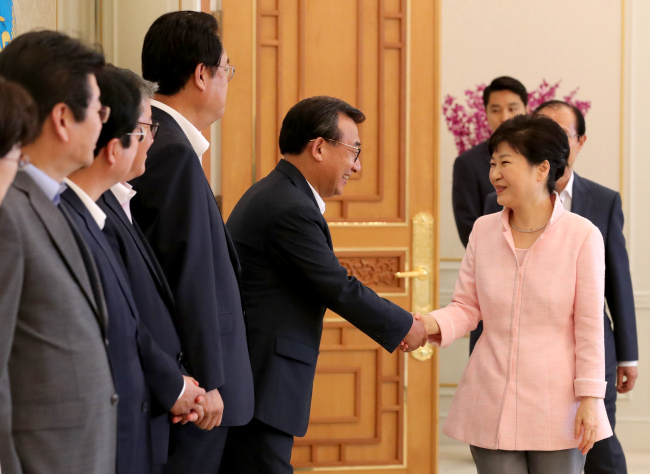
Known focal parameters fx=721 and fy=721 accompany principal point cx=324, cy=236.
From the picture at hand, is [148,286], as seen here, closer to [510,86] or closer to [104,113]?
[104,113]

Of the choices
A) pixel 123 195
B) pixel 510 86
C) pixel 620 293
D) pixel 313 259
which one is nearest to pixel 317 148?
pixel 313 259

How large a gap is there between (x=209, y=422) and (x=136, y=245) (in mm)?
449

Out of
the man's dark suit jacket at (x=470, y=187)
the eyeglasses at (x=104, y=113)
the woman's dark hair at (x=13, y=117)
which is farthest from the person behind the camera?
the man's dark suit jacket at (x=470, y=187)

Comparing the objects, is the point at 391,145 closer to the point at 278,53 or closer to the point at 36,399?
the point at 278,53

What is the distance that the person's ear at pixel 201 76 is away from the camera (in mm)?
1865

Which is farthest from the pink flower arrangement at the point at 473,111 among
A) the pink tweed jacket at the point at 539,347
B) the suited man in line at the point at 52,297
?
the suited man in line at the point at 52,297

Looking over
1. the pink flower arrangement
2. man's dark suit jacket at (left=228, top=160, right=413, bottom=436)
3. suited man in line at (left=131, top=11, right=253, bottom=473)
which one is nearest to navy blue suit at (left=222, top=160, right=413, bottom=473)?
man's dark suit jacket at (left=228, top=160, right=413, bottom=436)

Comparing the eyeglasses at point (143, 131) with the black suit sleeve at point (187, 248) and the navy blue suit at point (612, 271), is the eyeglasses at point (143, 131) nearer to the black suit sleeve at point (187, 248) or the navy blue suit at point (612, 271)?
the black suit sleeve at point (187, 248)

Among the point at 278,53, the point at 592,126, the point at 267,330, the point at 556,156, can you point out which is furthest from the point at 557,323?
the point at 592,126

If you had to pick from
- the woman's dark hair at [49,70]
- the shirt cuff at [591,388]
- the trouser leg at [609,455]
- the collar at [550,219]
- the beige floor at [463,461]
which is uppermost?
the woman's dark hair at [49,70]

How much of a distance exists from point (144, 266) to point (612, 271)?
1.84m

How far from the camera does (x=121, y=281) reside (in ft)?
4.63

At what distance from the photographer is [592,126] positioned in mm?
4441

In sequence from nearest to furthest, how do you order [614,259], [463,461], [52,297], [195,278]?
[52,297]
[195,278]
[614,259]
[463,461]
